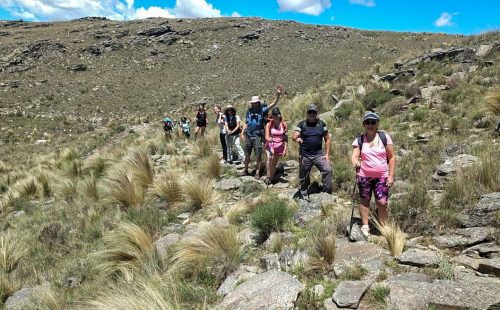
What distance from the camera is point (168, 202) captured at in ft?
26.6

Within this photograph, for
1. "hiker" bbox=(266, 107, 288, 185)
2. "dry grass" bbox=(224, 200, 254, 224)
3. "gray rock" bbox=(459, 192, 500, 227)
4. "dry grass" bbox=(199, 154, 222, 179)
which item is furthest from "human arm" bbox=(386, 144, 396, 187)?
"dry grass" bbox=(199, 154, 222, 179)

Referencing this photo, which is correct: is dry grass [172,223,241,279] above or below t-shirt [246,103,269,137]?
below

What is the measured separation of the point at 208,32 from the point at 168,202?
179ft

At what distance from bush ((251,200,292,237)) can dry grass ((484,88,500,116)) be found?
623 cm

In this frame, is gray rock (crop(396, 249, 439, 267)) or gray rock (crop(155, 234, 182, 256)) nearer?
gray rock (crop(396, 249, 439, 267))

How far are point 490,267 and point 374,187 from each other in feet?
5.82

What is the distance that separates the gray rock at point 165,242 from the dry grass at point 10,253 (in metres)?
2.49

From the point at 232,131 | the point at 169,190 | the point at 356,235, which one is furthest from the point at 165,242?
the point at 232,131

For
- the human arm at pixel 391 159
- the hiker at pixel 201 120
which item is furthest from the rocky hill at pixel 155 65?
the human arm at pixel 391 159

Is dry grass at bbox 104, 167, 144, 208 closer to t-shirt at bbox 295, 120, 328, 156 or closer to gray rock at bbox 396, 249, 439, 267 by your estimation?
t-shirt at bbox 295, 120, 328, 156

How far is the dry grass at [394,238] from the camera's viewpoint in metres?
4.31

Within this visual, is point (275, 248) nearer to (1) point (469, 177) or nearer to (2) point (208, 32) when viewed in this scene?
(1) point (469, 177)

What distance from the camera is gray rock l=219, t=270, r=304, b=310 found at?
141 inches

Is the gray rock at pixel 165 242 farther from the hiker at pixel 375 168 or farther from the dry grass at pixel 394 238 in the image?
the dry grass at pixel 394 238
